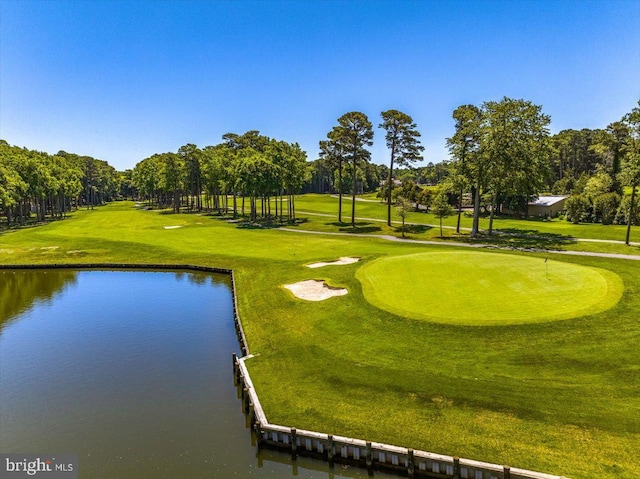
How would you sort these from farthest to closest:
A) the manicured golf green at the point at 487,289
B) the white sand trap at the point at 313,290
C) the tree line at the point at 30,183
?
the tree line at the point at 30,183, the white sand trap at the point at 313,290, the manicured golf green at the point at 487,289

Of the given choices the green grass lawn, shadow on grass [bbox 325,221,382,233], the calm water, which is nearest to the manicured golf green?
the green grass lawn

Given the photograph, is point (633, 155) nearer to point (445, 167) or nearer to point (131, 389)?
point (445, 167)

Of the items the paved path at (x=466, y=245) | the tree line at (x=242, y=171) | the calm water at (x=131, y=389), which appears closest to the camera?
the calm water at (x=131, y=389)

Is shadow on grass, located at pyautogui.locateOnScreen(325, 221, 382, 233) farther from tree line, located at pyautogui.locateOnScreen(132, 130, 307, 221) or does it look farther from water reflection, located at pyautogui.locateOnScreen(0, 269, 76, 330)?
water reflection, located at pyautogui.locateOnScreen(0, 269, 76, 330)

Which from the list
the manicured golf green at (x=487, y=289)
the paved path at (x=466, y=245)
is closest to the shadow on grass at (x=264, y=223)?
the paved path at (x=466, y=245)

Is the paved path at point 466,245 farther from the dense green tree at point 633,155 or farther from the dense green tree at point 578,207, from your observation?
the dense green tree at point 578,207

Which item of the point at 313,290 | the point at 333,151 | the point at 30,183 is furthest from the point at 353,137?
the point at 30,183

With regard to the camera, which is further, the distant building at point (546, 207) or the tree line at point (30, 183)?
the distant building at point (546, 207)
